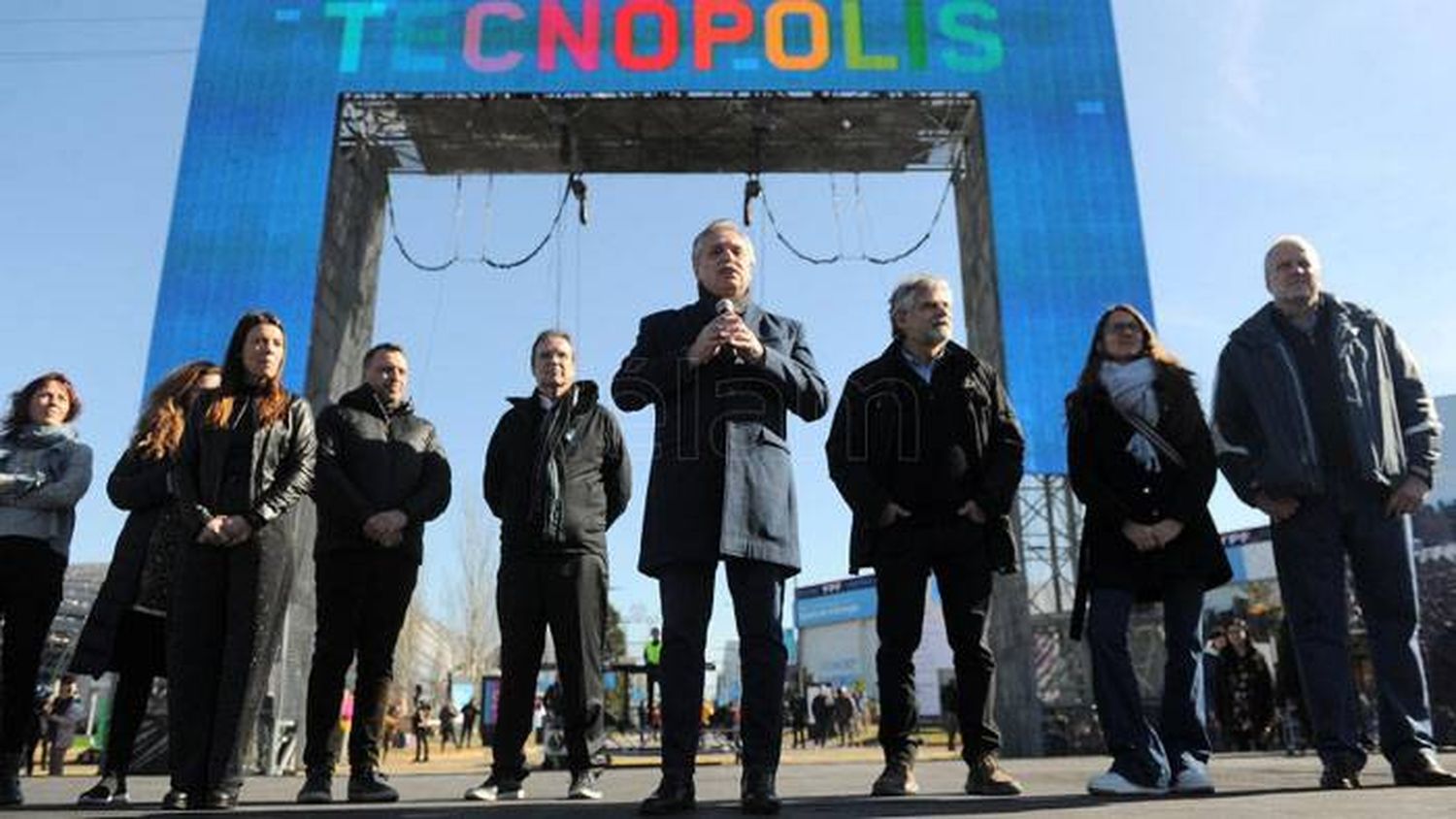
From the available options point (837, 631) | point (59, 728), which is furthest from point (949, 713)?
point (837, 631)

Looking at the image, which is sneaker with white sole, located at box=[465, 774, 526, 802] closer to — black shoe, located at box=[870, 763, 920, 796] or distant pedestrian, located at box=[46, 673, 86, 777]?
black shoe, located at box=[870, 763, 920, 796]

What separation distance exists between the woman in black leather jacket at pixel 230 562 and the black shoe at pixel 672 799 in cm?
139

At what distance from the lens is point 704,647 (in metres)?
2.96

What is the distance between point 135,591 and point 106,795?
77 centimetres

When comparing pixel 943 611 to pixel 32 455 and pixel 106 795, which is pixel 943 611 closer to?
pixel 106 795

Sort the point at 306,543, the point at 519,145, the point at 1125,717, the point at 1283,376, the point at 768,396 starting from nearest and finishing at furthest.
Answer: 1. the point at 768,396
2. the point at 1125,717
3. the point at 1283,376
4. the point at 306,543
5. the point at 519,145

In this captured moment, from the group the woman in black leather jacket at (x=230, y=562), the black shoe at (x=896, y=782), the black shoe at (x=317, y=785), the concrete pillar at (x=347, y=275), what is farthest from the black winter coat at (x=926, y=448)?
the concrete pillar at (x=347, y=275)

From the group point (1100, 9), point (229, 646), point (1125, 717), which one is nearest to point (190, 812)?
point (229, 646)

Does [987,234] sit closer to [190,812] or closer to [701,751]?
[701,751]

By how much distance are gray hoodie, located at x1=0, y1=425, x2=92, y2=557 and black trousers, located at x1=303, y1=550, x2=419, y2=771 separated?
104 centimetres

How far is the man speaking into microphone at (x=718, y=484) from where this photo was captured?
2.89 m

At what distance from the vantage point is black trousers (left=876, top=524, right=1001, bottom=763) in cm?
359

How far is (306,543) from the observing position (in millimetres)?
11258

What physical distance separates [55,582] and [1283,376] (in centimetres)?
474
